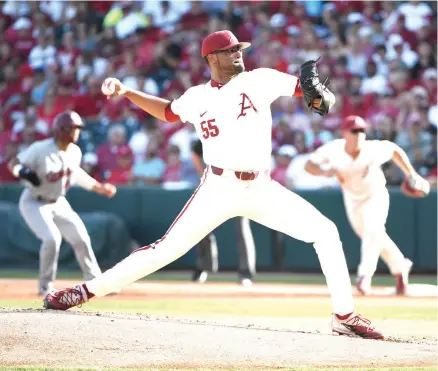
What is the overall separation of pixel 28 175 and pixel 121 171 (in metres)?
5.32

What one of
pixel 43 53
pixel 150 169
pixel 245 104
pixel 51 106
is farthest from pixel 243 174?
pixel 43 53

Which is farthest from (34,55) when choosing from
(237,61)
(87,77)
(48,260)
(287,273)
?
(237,61)

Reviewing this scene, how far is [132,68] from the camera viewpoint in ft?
55.9

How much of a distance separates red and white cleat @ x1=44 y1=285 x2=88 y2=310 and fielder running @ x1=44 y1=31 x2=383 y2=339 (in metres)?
0.38

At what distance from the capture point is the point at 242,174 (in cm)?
637

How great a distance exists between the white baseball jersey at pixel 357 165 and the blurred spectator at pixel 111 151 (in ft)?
17.6

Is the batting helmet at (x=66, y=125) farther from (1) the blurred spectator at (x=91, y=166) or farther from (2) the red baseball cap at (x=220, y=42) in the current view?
(1) the blurred spectator at (x=91, y=166)

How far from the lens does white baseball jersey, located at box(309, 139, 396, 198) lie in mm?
10859

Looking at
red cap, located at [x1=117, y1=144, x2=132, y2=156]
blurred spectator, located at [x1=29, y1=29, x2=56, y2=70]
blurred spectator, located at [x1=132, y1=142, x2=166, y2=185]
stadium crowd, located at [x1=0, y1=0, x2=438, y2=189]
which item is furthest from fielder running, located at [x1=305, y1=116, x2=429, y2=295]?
blurred spectator, located at [x1=29, y1=29, x2=56, y2=70]

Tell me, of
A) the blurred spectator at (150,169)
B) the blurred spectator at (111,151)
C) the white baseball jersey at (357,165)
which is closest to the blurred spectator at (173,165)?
the blurred spectator at (150,169)

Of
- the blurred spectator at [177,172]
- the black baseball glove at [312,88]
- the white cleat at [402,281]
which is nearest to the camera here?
the black baseball glove at [312,88]

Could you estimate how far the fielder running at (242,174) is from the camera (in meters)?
6.36

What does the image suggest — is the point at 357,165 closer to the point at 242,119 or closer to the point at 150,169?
the point at 242,119

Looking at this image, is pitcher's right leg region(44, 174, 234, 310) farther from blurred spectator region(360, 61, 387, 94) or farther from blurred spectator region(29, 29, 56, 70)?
blurred spectator region(29, 29, 56, 70)
